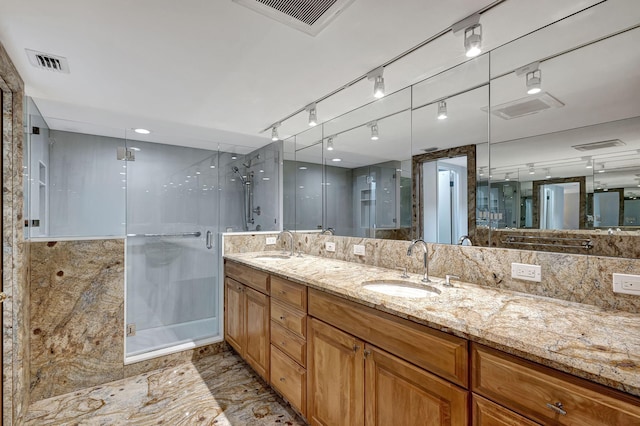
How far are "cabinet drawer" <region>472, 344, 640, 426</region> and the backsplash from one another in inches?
26.5

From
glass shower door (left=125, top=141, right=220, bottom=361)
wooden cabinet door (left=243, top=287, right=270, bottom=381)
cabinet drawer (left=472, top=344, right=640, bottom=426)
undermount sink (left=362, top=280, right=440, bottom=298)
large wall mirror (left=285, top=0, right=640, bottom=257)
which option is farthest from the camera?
glass shower door (left=125, top=141, right=220, bottom=361)

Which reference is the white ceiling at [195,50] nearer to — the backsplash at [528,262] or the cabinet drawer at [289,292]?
the backsplash at [528,262]

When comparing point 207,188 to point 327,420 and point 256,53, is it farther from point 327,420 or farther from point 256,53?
point 327,420

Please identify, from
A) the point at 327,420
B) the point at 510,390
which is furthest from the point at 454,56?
the point at 327,420

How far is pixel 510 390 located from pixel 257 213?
10.6 ft

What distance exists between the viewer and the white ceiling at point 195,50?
1398 mm

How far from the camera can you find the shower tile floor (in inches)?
81.2

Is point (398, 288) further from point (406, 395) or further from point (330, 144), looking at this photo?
point (330, 144)

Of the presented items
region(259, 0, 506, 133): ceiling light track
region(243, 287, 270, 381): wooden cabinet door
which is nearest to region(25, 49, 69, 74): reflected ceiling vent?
region(259, 0, 506, 133): ceiling light track

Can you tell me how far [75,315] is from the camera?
8.16 feet

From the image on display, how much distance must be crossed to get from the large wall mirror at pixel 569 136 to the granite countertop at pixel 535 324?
14.0 inches

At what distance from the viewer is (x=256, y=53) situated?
1.76 meters

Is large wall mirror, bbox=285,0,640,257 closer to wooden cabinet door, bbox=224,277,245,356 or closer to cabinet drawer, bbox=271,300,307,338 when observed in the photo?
cabinet drawer, bbox=271,300,307,338

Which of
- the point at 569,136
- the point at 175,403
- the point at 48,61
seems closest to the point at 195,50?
the point at 48,61
